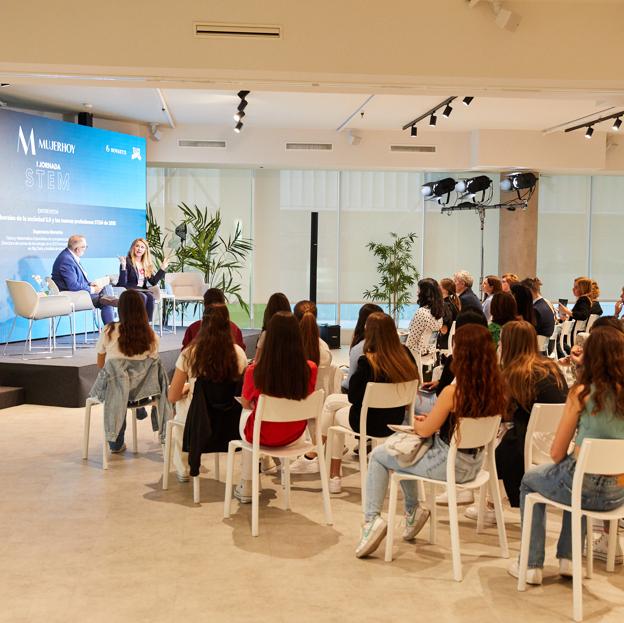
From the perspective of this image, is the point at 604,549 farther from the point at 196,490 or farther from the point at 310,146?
the point at 310,146

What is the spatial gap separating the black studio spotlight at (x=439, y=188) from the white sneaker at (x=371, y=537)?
33.2ft

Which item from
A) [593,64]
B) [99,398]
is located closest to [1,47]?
[99,398]

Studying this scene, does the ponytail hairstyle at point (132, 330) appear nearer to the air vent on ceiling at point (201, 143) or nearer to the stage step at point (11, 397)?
the stage step at point (11, 397)

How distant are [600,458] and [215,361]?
2361 millimetres

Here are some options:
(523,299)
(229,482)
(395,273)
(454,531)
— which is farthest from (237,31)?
(395,273)

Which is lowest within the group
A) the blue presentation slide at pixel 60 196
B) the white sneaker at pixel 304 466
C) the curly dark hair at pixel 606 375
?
the white sneaker at pixel 304 466

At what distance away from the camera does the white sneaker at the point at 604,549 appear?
4145 mm

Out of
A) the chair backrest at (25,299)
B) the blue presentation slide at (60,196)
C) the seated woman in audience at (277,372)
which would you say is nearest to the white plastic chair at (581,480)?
the seated woman in audience at (277,372)

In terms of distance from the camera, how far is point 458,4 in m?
5.75

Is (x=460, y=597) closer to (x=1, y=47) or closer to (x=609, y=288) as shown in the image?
(x=1, y=47)

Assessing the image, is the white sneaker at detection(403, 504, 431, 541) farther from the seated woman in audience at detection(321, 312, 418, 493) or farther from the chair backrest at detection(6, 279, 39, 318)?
the chair backrest at detection(6, 279, 39, 318)

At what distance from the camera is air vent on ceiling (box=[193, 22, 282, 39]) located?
5602 millimetres

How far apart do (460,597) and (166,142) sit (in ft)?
35.9

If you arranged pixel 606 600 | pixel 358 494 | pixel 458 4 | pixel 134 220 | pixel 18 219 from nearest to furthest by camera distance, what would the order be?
1. pixel 606 600
2. pixel 358 494
3. pixel 458 4
4. pixel 18 219
5. pixel 134 220
